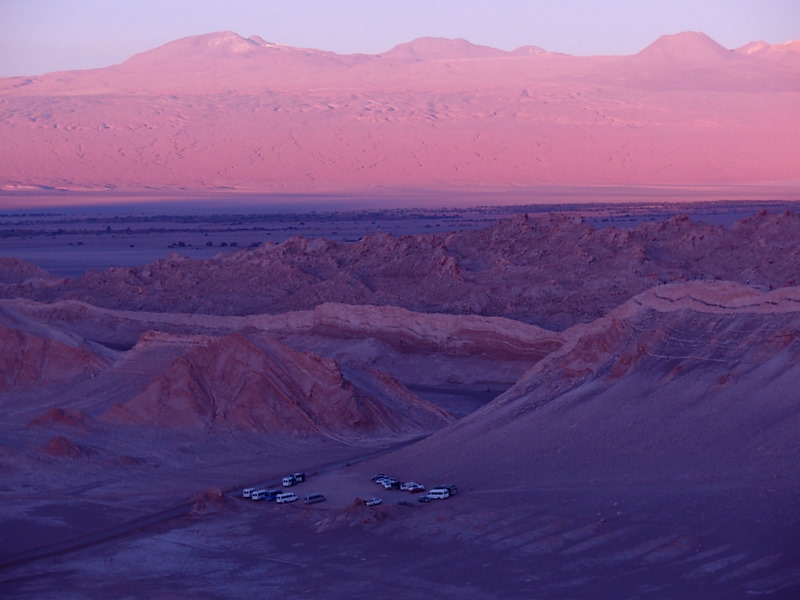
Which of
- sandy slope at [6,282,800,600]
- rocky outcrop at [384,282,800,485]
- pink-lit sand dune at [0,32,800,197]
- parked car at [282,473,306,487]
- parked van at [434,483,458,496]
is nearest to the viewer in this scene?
sandy slope at [6,282,800,600]

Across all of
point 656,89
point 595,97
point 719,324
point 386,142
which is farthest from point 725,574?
point 656,89

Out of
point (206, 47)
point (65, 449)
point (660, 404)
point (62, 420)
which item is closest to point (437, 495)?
point (660, 404)

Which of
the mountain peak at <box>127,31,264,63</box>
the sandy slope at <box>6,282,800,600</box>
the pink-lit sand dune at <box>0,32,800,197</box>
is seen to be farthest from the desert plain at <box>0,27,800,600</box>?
the mountain peak at <box>127,31,264,63</box>

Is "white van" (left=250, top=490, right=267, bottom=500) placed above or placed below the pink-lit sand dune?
below

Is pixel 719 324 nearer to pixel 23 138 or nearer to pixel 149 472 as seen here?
pixel 149 472

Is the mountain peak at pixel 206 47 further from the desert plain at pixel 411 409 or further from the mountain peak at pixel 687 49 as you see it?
the desert plain at pixel 411 409

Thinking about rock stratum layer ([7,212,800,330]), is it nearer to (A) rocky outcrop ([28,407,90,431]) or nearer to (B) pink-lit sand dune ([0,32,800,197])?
(A) rocky outcrop ([28,407,90,431])
